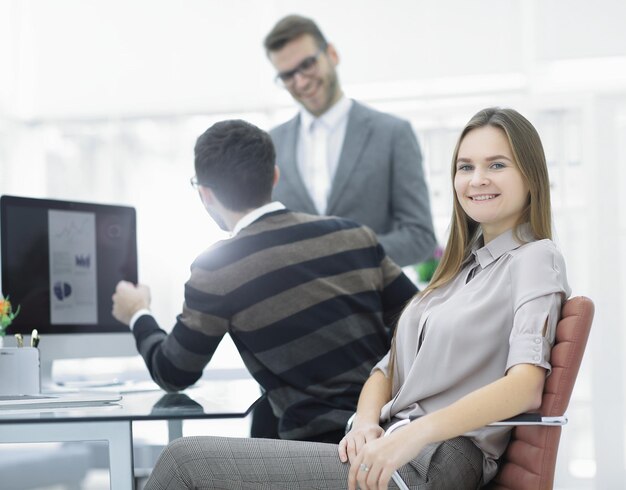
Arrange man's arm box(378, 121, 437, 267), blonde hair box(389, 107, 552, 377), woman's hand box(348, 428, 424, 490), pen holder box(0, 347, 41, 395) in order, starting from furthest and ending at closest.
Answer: man's arm box(378, 121, 437, 267), pen holder box(0, 347, 41, 395), blonde hair box(389, 107, 552, 377), woman's hand box(348, 428, 424, 490)

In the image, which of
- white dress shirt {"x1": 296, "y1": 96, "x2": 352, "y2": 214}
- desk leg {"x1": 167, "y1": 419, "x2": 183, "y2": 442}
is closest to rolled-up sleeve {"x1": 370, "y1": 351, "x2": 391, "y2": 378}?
desk leg {"x1": 167, "y1": 419, "x2": 183, "y2": 442}

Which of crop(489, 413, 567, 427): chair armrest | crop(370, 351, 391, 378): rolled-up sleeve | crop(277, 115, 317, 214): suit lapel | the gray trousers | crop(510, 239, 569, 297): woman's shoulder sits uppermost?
crop(277, 115, 317, 214): suit lapel

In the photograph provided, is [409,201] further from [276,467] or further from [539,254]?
[276,467]

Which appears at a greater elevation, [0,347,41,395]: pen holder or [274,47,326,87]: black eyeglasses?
[274,47,326,87]: black eyeglasses

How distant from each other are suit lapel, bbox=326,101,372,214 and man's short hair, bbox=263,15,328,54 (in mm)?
294

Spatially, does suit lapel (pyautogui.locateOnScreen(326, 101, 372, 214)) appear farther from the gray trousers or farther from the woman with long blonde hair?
the gray trousers

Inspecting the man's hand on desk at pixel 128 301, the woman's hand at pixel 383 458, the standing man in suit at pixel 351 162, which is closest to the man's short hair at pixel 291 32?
the standing man in suit at pixel 351 162

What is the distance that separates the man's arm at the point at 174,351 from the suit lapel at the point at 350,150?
3.04 ft

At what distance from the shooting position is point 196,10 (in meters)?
5.05

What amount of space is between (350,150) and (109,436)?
1.52 m

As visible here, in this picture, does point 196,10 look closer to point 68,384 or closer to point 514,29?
point 514,29

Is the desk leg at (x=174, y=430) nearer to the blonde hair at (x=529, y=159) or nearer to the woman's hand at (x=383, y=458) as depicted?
the woman's hand at (x=383, y=458)

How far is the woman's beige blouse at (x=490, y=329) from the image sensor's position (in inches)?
57.9

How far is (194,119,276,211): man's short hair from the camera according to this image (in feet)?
6.68
